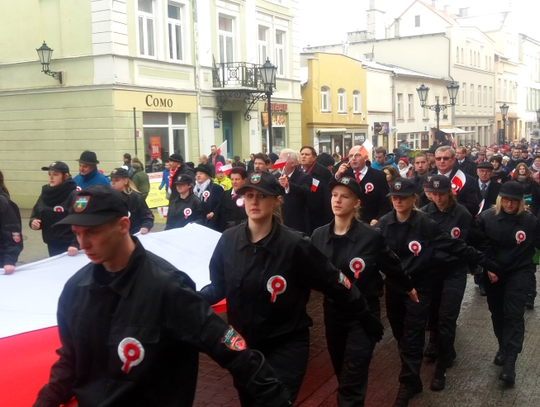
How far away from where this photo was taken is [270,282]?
144 inches

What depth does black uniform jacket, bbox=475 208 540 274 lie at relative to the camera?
6.10 metres

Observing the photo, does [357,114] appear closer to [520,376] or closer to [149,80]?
[149,80]

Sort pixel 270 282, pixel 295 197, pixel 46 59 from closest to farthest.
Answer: pixel 270 282 < pixel 295 197 < pixel 46 59

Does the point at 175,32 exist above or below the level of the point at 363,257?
above

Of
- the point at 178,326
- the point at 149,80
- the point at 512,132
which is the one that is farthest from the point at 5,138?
the point at 512,132

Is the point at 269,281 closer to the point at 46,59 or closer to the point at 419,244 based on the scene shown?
the point at 419,244

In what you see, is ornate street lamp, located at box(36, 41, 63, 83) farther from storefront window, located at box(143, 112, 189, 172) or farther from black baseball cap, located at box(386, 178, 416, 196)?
black baseball cap, located at box(386, 178, 416, 196)

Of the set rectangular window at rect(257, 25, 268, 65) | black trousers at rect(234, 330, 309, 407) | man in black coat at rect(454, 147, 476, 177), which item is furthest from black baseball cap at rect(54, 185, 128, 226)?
rectangular window at rect(257, 25, 268, 65)

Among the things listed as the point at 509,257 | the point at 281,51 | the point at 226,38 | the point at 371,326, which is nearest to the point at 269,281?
the point at 371,326

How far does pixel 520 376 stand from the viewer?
19.6 ft

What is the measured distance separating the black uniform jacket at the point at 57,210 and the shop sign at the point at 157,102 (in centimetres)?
1406

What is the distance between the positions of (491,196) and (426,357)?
4.40 meters

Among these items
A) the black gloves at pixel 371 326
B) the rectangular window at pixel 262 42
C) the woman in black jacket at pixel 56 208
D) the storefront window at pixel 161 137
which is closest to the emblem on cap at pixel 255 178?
the black gloves at pixel 371 326

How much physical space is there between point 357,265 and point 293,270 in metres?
1.07
